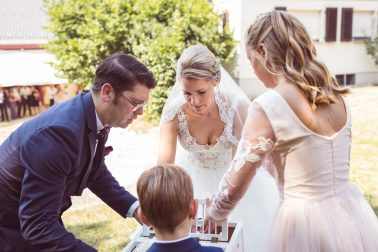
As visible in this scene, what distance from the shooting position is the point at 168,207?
173 centimetres

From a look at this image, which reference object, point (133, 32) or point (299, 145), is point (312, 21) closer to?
point (133, 32)

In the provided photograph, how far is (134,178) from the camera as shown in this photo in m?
6.46

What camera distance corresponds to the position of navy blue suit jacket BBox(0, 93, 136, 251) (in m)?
1.73

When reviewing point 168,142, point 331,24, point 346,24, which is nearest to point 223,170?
point 168,142

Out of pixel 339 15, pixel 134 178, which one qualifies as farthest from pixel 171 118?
pixel 339 15

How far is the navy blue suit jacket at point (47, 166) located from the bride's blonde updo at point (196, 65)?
0.95 meters

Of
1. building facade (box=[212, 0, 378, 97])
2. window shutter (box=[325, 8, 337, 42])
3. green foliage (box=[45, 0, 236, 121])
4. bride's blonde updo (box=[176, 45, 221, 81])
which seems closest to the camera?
bride's blonde updo (box=[176, 45, 221, 81])

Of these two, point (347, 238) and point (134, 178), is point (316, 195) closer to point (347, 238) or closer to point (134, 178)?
point (347, 238)

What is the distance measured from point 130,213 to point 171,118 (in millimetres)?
886

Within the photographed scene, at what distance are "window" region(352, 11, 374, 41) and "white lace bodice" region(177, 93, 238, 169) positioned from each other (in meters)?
16.6

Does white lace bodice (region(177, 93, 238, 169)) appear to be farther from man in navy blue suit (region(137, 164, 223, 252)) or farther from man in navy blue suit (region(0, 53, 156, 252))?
man in navy blue suit (region(137, 164, 223, 252))

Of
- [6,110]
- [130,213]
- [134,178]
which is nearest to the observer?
[130,213]

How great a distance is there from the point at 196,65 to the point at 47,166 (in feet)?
4.43

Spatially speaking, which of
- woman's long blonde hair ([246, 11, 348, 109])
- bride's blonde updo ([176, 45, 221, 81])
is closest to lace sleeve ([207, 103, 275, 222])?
woman's long blonde hair ([246, 11, 348, 109])
